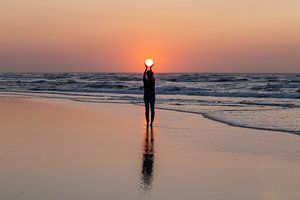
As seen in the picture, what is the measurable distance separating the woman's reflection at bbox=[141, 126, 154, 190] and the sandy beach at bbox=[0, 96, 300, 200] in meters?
0.01

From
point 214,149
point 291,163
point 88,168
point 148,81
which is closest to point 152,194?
point 88,168

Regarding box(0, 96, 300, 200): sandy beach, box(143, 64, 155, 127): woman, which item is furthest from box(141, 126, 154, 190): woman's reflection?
box(143, 64, 155, 127): woman

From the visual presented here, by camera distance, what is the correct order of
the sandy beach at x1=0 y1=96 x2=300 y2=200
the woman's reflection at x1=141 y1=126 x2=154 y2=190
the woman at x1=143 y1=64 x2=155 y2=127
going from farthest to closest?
the woman at x1=143 y1=64 x2=155 y2=127 < the woman's reflection at x1=141 y1=126 x2=154 y2=190 < the sandy beach at x1=0 y1=96 x2=300 y2=200

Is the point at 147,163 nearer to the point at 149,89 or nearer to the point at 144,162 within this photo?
the point at 144,162

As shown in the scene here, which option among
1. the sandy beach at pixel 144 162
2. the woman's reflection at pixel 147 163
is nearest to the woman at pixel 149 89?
the sandy beach at pixel 144 162

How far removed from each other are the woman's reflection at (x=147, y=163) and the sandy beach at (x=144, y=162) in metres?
0.01

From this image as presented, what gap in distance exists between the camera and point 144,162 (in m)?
8.39

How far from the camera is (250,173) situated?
7539 millimetres

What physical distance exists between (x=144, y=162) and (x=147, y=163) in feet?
0.31

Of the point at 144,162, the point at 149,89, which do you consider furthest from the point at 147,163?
the point at 149,89

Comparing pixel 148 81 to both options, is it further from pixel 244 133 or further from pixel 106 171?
pixel 106 171

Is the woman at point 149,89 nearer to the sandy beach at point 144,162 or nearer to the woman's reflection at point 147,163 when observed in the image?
the sandy beach at point 144,162

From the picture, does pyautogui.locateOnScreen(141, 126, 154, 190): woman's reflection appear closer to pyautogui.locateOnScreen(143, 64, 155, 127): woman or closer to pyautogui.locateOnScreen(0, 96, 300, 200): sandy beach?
pyautogui.locateOnScreen(0, 96, 300, 200): sandy beach

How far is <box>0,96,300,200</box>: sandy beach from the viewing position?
6316mm
